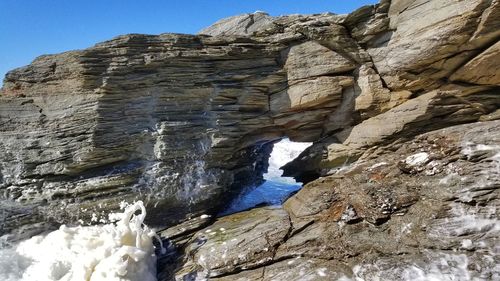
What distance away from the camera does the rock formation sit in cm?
→ 1169

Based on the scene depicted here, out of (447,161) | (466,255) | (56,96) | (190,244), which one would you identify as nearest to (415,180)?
(447,161)

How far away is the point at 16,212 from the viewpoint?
13.5m

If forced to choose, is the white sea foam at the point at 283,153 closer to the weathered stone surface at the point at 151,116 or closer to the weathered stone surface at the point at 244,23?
the weathered stone surface at the point at 244,23

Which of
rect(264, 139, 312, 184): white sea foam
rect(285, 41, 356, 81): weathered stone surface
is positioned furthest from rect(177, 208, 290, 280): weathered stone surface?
rect(264, 139, 312, 184): white sea foam

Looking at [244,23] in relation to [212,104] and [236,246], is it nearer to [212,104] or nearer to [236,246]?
[212,104]

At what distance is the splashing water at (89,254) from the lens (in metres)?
11.5

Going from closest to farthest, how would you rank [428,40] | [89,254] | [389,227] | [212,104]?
[389,227] < [89,254] < [428,40] < [212,104]

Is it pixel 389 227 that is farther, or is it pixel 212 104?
pixel 212 104

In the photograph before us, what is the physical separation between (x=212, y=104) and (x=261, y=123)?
218 cm

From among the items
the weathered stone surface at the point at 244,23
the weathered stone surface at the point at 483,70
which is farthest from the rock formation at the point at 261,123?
the weathered stone surface at the point at 244,23

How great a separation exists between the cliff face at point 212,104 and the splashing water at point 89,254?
0.91 m

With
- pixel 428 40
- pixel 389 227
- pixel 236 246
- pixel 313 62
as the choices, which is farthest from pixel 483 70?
pixel 236 246

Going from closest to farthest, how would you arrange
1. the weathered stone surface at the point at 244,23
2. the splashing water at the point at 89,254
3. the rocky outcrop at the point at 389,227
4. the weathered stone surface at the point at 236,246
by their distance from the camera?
the rocky outcrop at the point at 389,227 < the weathered stone surface at the point at 236,246 < the splashing water at the point at 89,254 < the weathered stone surface at the point at 244,23

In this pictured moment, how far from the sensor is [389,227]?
10852 millimetres
